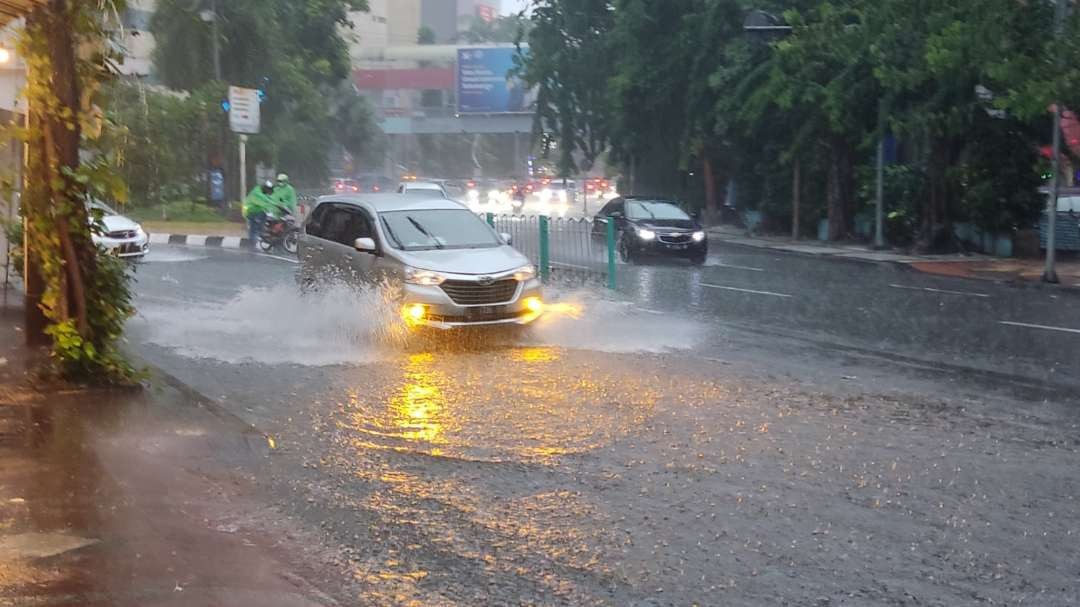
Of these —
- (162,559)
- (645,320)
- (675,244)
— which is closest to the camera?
(162,559)

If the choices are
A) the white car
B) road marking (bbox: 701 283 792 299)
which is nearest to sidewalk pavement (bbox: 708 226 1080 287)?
road marking (bbox: 701 283 792 299)

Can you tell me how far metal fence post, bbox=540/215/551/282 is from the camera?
66.5 feet

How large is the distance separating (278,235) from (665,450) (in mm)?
20891

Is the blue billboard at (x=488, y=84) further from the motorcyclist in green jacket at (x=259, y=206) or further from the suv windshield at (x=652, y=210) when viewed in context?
the suv windshield at (x=652, y=210)

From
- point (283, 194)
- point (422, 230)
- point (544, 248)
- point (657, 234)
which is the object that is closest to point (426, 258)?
point (422, 230)

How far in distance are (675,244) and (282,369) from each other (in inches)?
596

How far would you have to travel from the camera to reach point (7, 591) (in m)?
5.32

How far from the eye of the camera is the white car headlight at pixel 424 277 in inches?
526

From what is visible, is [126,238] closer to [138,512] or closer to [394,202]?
[394,202]

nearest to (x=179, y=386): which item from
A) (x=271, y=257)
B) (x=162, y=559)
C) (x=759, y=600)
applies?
(x=162, y=559)

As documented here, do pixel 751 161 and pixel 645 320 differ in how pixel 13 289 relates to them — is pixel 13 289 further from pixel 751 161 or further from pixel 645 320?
pixel 751 161

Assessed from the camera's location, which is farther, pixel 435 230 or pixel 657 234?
pixel 657 234

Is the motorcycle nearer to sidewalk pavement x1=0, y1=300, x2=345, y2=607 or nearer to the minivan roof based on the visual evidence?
the minivan roof

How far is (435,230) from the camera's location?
577 inches
